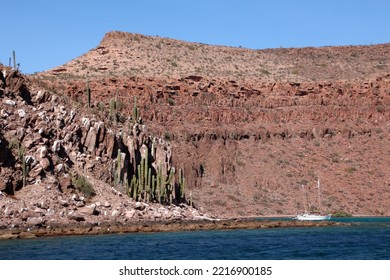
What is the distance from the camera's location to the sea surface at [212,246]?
37.1 m

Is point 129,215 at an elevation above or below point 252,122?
below

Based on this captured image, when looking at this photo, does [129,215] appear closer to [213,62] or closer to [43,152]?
[43,152]

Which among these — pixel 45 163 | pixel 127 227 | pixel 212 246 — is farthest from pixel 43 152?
pixel 212 246

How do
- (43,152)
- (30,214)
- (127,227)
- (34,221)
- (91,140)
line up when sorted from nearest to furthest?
(34,221) → (30,214) → (127,227) → (43,152) → (91,140)

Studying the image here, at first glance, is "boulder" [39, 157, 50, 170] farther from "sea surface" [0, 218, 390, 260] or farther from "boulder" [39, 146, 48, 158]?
"sea surface" [0, 218, 390, 260]

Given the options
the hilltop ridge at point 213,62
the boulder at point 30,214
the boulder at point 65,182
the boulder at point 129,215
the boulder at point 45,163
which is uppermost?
the hilltop ridge at point 213,62

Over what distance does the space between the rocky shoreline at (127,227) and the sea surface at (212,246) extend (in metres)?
1.61

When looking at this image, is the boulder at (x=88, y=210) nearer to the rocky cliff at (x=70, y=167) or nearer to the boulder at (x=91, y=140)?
the rocky cliff at (x=70, y=167)

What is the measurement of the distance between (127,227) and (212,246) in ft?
39.0

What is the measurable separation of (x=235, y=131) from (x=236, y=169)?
24.5ft

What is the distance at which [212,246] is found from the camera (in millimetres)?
42625

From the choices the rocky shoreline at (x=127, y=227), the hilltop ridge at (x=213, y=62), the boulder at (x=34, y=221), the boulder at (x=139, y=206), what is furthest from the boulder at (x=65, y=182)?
the hilltop ridge at (x=213, y=62)

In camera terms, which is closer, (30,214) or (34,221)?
(34,221)

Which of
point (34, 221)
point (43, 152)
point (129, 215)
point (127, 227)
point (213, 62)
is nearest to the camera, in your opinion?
point (34, 221)
